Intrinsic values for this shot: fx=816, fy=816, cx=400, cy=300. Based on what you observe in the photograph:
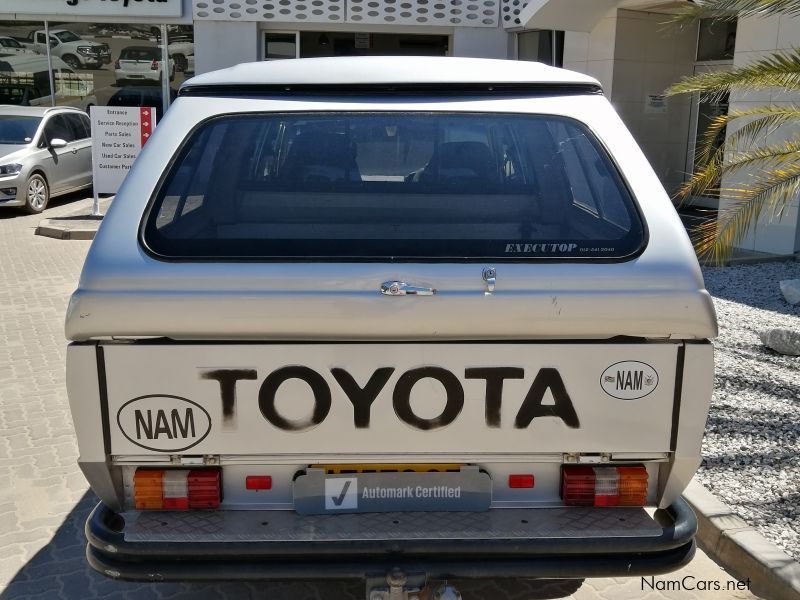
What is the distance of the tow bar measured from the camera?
2418 mm

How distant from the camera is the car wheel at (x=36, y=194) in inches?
514

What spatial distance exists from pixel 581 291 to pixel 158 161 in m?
1.42

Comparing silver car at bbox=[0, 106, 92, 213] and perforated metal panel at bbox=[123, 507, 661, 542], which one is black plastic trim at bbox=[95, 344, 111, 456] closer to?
perforated metal panel at bbox=[123, 507, 661, 542]

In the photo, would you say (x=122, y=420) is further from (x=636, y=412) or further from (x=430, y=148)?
(x=636, y=412)

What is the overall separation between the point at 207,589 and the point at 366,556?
4.07ft

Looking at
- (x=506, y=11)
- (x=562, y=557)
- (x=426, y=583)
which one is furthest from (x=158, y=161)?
(x=506, y=11)

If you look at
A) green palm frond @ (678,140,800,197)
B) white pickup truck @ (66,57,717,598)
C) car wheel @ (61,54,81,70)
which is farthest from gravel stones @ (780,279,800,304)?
car wheel @ (61,54,81,70)

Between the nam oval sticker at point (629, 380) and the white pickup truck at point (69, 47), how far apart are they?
1840 cm

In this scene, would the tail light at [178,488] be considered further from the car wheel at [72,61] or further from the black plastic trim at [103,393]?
the car wheel at [72,61]

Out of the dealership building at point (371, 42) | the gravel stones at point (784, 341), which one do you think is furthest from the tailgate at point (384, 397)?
the dealership building at point (371, 42)

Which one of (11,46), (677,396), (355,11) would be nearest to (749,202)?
(677,396)

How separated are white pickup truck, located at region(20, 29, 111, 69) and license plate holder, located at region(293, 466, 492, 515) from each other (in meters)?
18.1

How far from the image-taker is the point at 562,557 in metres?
2.49
